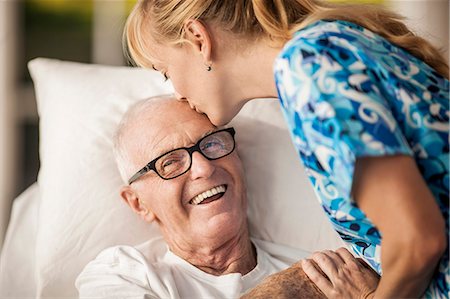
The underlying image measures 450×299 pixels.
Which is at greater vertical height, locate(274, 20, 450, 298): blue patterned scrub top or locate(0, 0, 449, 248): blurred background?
locate(274, 20, 450, 298): blue patterned scrub top

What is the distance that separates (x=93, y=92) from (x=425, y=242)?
4.89 ft

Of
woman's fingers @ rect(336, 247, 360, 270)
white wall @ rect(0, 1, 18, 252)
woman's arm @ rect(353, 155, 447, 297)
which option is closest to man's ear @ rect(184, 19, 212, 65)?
woman's arm @ rect(353, 155, 447, 297)

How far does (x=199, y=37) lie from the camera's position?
1460 millimetres

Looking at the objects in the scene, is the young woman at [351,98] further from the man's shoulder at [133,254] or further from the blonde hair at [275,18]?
the man's shoulder at [133,254]

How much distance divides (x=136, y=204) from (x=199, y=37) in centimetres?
75

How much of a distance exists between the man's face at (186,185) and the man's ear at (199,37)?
1.54ft

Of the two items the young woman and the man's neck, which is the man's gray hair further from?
the young woman

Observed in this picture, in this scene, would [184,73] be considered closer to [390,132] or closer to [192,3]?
[192,3]

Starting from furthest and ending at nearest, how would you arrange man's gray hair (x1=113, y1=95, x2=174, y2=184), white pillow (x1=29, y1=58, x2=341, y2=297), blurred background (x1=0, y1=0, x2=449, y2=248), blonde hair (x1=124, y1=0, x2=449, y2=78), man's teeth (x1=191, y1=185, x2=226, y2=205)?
1. blurred background (x1=0, y1=0, x2=449, y2=248)
2. white pillow (x1=29, y1=58, x2=341, y2=297)
3. man's gray hair (x1=113, y1=95, x2=174, y2=184)
4. man's teeth (x1=191, y1=185, x2=226, y2=205)
5. blonde hair (x1=124, y1=0, x2=449, y2=78)

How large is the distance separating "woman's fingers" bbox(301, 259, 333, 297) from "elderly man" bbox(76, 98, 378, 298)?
270mm

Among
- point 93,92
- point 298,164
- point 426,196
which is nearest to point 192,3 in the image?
point 426,196

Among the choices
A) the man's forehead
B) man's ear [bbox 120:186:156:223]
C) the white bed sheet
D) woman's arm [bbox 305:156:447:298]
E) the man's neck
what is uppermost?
woman's arm [bbox 305:156:447:298]

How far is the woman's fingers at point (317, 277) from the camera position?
61.4 inches

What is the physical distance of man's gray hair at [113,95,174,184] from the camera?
200 centimetres
